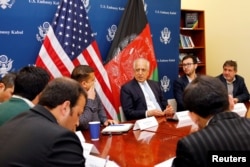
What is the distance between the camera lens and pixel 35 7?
139 inches

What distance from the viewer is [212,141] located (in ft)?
4.42

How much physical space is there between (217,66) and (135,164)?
4728 millimetres

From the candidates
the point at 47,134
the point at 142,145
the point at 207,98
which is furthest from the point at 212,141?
the point at 142,145

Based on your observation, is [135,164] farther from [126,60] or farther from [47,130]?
[126,60]

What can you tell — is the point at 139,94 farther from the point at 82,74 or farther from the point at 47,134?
the point at 47,134

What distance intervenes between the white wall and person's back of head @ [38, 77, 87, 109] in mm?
4847

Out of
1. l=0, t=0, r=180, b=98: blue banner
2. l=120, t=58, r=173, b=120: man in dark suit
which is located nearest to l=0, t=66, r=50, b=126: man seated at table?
l=0, t=0, r=180, b=98: blue banner

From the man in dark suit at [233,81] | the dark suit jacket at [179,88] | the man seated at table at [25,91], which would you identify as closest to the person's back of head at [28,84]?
the man seated at table at [25,91]

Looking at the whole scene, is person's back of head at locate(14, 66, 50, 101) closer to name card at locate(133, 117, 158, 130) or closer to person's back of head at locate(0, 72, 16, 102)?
person's back of head at locate(0, 72, 16, 102)

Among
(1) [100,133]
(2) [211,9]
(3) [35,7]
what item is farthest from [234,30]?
(1) [100,133]

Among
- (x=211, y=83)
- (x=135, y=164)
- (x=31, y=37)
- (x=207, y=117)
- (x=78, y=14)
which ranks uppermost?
(x=78, y=14)

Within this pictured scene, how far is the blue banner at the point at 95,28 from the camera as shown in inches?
132

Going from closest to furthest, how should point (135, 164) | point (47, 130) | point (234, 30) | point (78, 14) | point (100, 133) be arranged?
point (47, 130)
point (135, 164)
point (100, 133)
point (78, 14)
point (234, 30)

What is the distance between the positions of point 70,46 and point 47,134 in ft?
8.22
